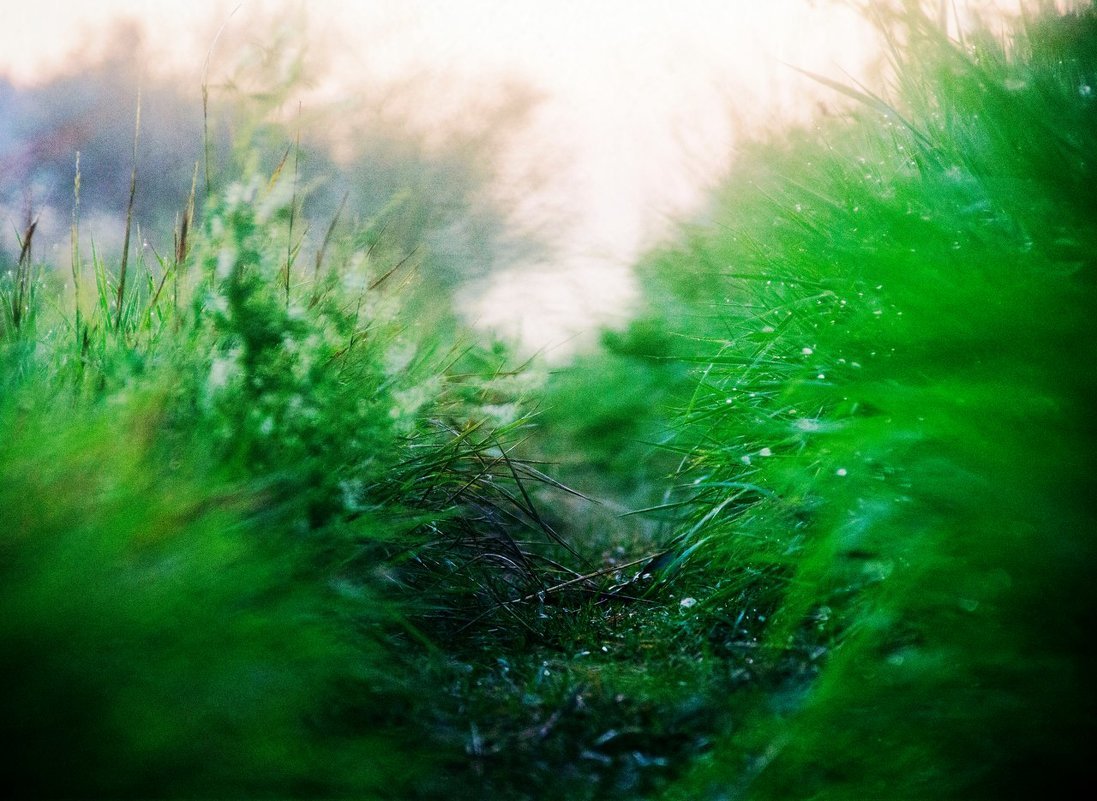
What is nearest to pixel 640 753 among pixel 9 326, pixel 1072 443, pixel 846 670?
pixel 846 670

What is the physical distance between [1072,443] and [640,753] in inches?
22.2

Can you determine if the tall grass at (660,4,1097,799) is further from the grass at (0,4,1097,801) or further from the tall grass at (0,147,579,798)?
the tall grass at (0,147,579,798)

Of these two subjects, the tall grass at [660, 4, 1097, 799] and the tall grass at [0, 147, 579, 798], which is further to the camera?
the tall grass at [660, 4, 1097, 799]

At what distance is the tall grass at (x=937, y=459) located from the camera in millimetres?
836

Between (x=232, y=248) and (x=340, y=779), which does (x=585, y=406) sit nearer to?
(x=232, y=248)

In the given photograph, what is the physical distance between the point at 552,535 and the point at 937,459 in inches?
30.6

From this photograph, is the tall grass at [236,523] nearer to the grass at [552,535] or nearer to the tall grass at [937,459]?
the grass at [552,535]

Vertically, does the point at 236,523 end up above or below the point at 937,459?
above

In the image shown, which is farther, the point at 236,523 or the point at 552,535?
the point at 552,535

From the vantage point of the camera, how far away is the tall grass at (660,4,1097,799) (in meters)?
0.84

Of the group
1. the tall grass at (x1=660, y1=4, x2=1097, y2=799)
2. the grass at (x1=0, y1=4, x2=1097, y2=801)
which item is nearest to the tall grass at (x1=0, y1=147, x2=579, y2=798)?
the grass at (x1=0, y1=4, x2=1097, y2=801)

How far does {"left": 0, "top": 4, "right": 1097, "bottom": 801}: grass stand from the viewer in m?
0.78

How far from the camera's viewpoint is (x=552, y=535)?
5.20 ft

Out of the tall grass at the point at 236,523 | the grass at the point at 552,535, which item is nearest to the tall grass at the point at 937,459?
the grass at the point at 552,535
